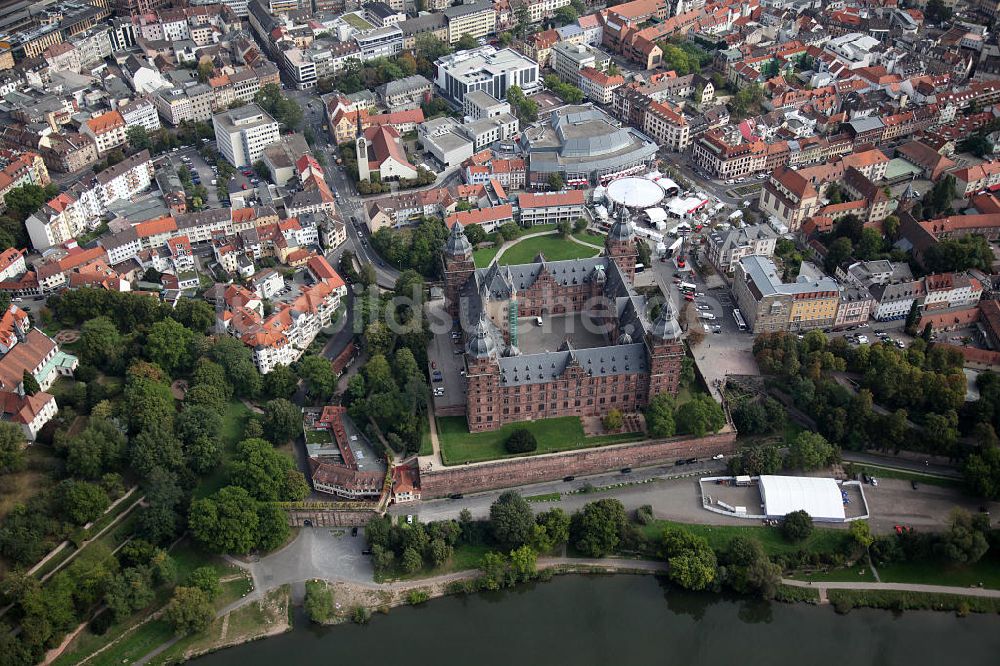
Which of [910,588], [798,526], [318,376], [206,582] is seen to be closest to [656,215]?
[798,526]

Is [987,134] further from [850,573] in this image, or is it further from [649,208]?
[850,573]

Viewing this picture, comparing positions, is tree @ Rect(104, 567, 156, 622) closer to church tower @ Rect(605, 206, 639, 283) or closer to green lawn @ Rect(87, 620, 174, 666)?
green lawn @ Rect(87, 620, 174, 666)

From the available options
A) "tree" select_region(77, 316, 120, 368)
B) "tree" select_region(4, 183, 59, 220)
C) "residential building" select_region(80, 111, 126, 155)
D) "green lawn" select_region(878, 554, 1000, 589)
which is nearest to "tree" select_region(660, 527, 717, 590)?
"green lawn" select_region(878, 554, 1000, 589)

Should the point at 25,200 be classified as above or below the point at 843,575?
above

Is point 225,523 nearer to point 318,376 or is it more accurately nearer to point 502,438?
point 318,376

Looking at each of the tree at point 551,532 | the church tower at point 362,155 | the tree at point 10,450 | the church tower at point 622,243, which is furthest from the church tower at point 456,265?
the tree at point 10,450

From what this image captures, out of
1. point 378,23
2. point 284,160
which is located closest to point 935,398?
point 284,160

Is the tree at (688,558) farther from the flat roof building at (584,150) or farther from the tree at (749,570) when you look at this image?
→ the flat roof building at (584,150)
